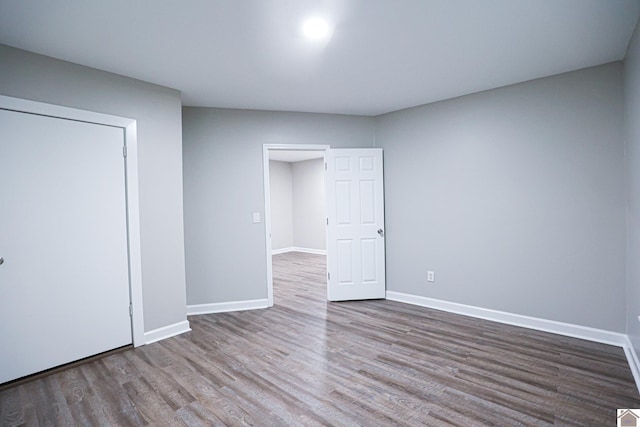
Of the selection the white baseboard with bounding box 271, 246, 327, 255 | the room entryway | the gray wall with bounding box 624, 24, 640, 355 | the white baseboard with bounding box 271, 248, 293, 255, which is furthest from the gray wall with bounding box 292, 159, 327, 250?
the gray wall with bounding box 624, 24, 640, 355

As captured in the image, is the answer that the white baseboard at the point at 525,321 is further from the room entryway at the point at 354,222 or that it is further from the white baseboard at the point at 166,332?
the white baseboard at the point at 166,332

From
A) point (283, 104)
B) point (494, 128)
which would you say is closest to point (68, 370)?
point (283, 104)

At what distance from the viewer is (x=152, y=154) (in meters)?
3.18

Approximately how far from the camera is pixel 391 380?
94.3 inches

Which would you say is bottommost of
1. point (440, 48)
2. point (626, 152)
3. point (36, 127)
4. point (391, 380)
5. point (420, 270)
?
point (391, 380)

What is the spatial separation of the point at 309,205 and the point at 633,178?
6864mm

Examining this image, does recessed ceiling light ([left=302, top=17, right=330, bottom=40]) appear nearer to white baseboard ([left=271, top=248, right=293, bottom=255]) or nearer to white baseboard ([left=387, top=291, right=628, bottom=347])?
white baseboard ([left=387, top=291, right=628, bottom=347])

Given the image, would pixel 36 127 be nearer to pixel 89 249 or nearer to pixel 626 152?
pixel 89 249

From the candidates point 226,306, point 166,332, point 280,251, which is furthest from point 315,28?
point 280,251

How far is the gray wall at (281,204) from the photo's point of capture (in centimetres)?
874

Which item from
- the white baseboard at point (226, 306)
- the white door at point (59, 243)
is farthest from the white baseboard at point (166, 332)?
the white baseboard at point (226, 306)

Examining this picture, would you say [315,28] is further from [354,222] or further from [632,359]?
[632,359]

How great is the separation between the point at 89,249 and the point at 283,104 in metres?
2.49

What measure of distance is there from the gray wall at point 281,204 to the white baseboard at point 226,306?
15.1 ft
